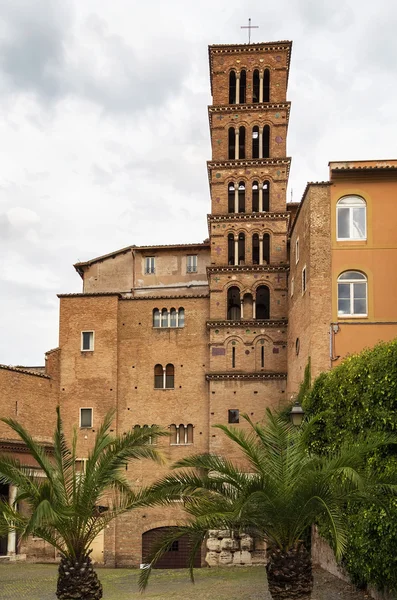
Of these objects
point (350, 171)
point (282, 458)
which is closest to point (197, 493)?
point (282, 458)

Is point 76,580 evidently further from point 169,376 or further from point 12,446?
point 169,376

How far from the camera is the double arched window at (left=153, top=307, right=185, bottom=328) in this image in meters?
37.1

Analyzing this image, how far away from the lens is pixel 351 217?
26594 mm

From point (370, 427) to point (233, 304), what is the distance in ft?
69.3

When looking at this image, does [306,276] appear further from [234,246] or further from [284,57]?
[284,57]

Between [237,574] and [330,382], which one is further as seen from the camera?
[237,574]

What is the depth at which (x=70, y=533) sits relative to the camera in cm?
1514

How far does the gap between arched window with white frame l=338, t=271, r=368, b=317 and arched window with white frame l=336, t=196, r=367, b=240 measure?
1324 mm

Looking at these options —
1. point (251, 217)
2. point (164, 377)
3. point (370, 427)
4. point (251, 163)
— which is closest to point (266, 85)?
point (251, 163)

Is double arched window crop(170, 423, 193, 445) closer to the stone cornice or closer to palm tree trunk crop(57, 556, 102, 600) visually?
the stone cornice

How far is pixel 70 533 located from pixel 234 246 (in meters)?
22.8

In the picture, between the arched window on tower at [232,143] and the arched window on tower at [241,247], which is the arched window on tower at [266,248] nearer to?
the arched window on tower at [241,247]

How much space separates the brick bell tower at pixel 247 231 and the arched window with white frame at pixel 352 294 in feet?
28.3

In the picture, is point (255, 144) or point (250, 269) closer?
point (250, 269)
